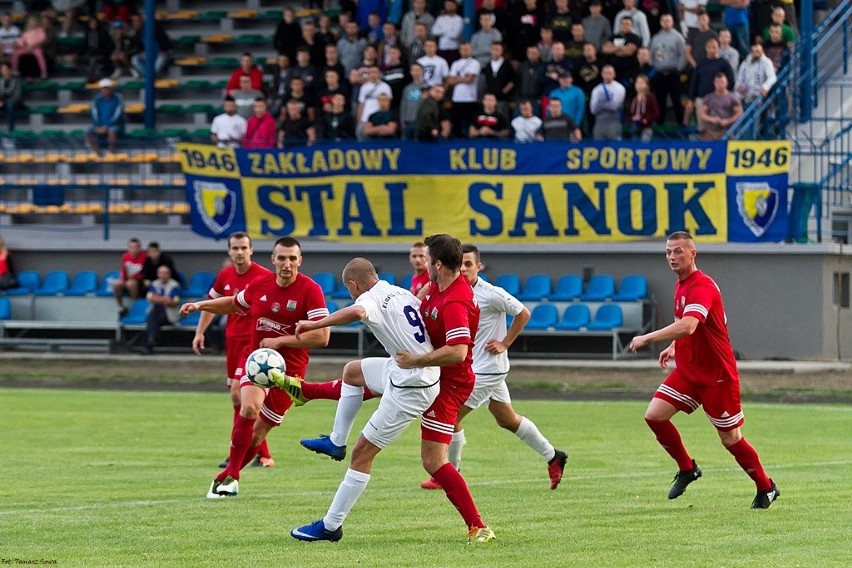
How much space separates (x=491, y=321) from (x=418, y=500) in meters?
1.97

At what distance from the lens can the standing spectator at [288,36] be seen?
2994 cm

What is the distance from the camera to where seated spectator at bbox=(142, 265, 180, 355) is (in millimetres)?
27672

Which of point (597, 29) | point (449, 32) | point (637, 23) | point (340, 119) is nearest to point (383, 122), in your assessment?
point (340, 119)

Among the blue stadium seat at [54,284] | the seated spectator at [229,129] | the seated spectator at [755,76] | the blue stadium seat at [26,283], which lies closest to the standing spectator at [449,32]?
the seated spectator at [229,129]

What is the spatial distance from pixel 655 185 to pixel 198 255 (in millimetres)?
9276

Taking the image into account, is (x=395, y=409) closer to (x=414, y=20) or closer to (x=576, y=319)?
(x=576, y=319)

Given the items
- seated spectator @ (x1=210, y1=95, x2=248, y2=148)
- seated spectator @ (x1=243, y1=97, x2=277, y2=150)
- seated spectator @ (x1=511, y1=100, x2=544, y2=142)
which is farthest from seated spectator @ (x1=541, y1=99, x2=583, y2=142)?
seated spectator @ (x1=210, y1=95, x2=248, y2=148)

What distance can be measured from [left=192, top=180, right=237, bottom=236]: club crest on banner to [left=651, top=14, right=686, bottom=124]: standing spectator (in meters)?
8.53

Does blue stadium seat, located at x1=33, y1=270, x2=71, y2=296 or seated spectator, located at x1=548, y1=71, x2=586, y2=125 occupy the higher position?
seated spectator, located at x1=548, y1=71, x2=586, y2=125

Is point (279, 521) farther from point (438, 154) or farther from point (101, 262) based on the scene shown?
point (101, 262)

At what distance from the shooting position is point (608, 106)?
26.0 metres

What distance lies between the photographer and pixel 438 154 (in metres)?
27.0

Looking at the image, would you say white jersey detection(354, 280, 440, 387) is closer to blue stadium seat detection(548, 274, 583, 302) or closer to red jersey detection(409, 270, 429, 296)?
red jersey detection(409, 270, 429, 296)

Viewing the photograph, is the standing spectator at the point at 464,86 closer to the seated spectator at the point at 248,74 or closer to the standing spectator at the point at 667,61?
the standing spectator at the point at 667,61
